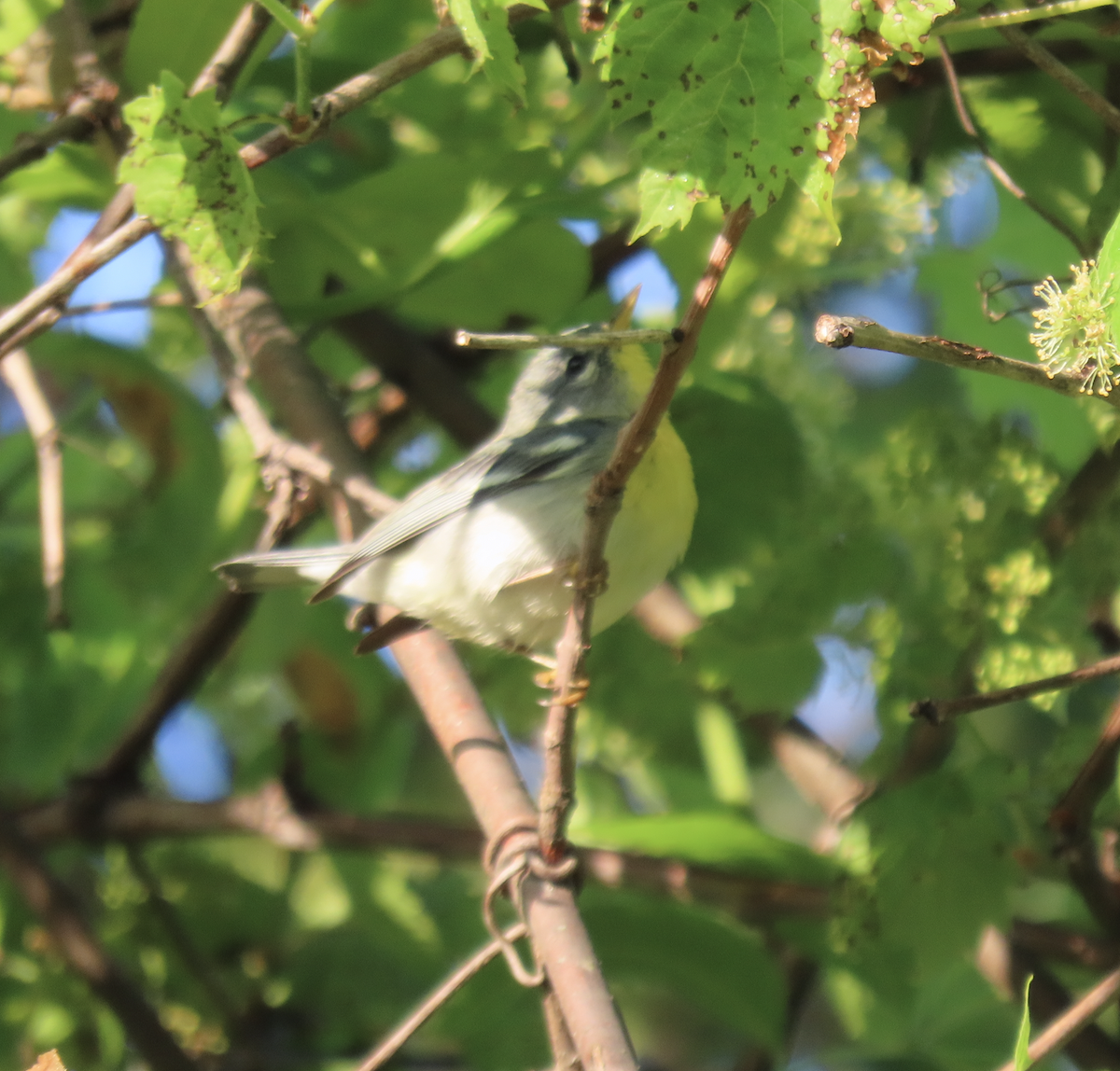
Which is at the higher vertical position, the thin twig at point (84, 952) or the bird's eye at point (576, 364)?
the bird's eye at point (576, 364)

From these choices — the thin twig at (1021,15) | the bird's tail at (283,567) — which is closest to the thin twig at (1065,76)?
the thin twig at (1021,15)

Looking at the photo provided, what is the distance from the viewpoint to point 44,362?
99.6 inches

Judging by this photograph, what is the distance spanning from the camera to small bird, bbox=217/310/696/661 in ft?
6.77

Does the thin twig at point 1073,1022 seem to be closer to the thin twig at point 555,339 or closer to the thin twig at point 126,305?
the thin twig at point 555,339

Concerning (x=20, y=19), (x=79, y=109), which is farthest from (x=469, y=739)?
(x=20, y=19)

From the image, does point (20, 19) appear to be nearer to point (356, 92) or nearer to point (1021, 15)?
point (356, 92)

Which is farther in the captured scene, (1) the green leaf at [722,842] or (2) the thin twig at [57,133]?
(1) the green leaf at [722,842]

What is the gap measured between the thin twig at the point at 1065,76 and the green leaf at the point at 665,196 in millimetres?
527

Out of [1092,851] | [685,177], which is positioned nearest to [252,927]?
[1092,851]

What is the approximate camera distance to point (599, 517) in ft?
4.27

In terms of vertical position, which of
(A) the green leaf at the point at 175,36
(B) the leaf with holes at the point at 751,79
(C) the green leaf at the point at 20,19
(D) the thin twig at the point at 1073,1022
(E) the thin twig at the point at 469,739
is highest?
(C) the green leaf at the point at 20,19

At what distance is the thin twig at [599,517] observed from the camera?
3.50 ft

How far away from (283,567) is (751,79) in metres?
1.33

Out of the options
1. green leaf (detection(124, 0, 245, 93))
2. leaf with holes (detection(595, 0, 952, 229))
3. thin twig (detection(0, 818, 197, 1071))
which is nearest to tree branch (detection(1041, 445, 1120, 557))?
leaf with holes (detection(595, 0, 952, 229))
